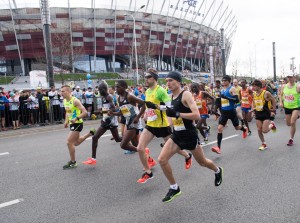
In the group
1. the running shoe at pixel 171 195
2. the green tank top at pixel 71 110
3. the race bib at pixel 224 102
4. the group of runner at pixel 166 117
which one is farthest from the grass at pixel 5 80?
the running shoe at pixel 171 195

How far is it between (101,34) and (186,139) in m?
47.9

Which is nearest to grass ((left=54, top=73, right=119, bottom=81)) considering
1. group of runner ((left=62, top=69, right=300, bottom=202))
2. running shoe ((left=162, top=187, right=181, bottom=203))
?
group of runner ((left=62, top=69, right=300, bottom=202))

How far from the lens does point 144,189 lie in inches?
194

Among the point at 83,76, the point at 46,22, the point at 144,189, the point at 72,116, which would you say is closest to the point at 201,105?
the point at 72,116

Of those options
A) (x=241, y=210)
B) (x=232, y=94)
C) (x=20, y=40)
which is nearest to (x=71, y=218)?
(x=241, y=210)

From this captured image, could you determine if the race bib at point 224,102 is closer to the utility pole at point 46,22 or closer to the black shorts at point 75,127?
the black shorts at point 75,127

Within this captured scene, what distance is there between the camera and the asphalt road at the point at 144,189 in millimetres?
3891

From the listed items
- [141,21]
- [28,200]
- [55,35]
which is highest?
[141,21]

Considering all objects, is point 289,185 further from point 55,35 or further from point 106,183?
point 55,35

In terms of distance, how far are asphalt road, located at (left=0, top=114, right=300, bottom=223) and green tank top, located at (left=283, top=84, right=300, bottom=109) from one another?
41.8 inches

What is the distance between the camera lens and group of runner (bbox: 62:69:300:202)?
4.28 m

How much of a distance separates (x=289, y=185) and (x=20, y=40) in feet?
161

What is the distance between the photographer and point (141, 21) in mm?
52344

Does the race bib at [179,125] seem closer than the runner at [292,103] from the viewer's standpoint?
Yes
